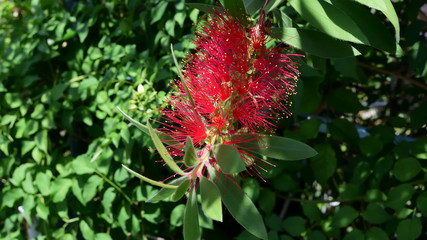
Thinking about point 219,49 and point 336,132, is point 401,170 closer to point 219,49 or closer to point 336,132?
point 336,132

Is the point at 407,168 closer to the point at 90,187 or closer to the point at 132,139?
the point at 132,139

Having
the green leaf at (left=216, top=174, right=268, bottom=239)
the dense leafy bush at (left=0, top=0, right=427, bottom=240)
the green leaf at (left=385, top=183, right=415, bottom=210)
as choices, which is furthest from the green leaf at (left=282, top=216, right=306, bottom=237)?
the green leaf at (left=216, top=174, right=268, bottom=239)

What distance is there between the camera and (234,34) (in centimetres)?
62

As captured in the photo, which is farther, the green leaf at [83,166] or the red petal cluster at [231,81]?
the green leaf at [83,166]

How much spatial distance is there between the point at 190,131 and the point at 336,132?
2.00 ft

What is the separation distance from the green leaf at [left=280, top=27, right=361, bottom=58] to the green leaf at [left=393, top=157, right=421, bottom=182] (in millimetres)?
478

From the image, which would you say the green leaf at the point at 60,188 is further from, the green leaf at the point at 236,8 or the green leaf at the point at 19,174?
the green leaf at the point at 236,8

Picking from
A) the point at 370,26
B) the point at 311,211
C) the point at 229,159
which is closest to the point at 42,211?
the point at 311,211

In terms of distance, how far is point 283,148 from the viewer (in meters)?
0.59

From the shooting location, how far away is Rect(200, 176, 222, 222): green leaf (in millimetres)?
517

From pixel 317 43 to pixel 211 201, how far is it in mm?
269

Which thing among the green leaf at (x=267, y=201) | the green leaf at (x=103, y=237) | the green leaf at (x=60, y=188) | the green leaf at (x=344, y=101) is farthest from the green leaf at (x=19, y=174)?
the green leaf at (x=344, y=101)

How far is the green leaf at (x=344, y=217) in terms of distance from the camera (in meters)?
1.02

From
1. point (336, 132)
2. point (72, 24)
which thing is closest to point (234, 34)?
point (336, 132)
